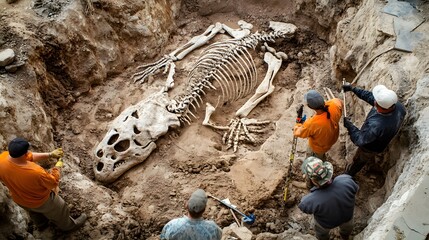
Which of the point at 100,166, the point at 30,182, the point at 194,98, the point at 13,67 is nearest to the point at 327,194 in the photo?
the point at 30,182

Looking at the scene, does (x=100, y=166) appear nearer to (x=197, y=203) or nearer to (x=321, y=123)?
(x=197, y=203)

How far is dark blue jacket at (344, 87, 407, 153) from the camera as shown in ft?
12.9

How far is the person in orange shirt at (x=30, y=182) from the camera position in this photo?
12.5 feet

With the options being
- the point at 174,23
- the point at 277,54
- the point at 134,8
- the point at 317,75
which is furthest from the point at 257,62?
the point at 134,8

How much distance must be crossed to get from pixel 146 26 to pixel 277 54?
2451 millimetres

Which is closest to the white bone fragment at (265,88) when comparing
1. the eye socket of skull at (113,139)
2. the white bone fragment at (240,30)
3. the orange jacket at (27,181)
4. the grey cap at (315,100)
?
the white bone fragment at (240,30)

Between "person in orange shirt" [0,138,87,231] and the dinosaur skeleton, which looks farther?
the dinosaur skeleton

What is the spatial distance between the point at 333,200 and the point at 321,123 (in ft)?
3.61

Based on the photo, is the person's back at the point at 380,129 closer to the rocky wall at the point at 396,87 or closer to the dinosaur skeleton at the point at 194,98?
the rocky wall at the point at 396,87

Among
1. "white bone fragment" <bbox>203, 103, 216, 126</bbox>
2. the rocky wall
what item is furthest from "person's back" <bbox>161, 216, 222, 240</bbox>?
"white bone fragment" <bbox>203, 103, 216, 126</bbox>

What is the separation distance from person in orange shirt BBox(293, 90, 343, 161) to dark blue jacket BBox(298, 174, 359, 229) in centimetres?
92

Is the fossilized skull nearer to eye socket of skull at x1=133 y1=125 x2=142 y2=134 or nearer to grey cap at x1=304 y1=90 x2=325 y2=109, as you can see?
eye socket of skull at x1=133 y1=125 x2=142 y2=134

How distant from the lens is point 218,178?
17.5 ft

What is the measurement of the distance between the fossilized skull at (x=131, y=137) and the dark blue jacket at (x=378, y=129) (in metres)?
2.71
